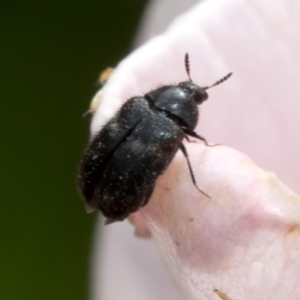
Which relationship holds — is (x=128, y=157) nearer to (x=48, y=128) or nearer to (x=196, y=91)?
(x=196, y=91)

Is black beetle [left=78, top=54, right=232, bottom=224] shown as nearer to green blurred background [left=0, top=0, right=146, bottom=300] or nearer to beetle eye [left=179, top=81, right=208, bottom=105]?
beetle eye [left=179, top=81, right=208, bottom=105]

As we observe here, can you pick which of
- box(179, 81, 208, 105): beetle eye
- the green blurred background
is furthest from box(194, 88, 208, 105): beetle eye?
the green blurred background

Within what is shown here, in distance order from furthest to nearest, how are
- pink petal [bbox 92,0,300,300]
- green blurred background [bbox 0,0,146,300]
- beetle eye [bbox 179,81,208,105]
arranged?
green blurred background [bbox 0,0,146,300] < beetle eye [bbox 179,81,208,105] < pink petal [bbox 92,0,300,300]

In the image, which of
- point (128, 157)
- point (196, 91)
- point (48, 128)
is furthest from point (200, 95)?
point (48, 128)

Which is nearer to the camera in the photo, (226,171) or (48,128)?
(226,171)

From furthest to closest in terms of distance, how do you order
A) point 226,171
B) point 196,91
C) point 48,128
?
point 48,128
point 196,91
point 226,171

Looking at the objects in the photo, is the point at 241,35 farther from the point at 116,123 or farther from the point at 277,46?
the point at 116,123

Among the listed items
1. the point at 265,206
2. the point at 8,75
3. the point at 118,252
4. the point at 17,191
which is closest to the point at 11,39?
the point at 8,75

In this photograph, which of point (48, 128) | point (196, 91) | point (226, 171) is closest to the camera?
point (226, 171)
